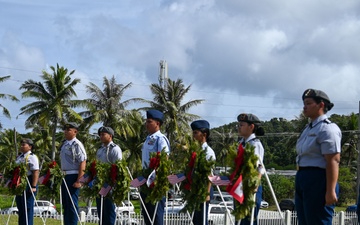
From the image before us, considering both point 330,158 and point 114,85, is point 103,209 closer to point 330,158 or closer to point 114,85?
point 330,158

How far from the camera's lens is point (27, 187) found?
10.5 metres

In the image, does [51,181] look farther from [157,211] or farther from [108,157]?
[157,211]

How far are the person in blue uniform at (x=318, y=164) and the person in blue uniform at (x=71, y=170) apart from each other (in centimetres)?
448


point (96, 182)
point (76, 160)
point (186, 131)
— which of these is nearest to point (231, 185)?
point (96, 182)

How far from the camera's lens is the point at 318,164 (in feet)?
18.4

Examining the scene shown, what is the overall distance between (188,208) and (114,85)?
37.5m

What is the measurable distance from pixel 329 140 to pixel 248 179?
904mm

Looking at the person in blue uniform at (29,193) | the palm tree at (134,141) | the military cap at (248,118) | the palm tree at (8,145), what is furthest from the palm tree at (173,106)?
the military cap at (248,118)

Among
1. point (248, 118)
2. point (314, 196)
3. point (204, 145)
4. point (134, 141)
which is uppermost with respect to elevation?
point (134, 141)

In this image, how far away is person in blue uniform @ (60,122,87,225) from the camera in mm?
9500

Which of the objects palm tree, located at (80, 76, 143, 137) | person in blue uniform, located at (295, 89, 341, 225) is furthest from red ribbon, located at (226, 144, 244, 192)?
palm tree, located at (80, 76, 143, 137)

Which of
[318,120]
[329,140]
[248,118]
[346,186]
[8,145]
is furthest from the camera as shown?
[8,145]

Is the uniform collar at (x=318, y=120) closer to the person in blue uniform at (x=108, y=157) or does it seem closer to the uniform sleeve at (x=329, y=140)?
the uniform sleeve at (x=329, y=140)

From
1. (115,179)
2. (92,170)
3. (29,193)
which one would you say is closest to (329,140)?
(115,179)
